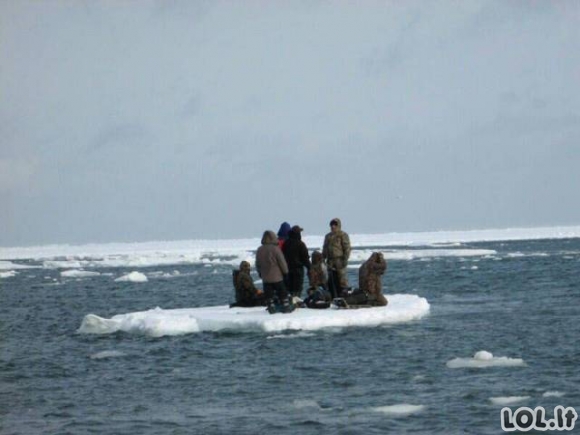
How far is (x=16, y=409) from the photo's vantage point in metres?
15.1

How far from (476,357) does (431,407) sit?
3.93 metres

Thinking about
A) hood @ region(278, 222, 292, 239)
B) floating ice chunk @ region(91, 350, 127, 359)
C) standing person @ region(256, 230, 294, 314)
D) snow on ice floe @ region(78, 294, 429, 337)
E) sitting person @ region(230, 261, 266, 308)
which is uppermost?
hood @ region(278, 222, 292, 239)

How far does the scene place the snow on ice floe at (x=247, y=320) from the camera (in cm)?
2122

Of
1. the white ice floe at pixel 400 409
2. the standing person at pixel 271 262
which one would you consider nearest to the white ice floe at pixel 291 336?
the standing person at pixel 271 262

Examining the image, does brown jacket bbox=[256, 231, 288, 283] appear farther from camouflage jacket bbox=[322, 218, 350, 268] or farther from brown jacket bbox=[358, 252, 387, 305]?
brown jacket bbox=[358, 252, 387, 305]

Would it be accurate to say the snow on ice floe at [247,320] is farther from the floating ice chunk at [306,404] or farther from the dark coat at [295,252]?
the floating ice chunk at [306,404]

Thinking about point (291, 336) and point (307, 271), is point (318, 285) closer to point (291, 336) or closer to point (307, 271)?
point (307, 271)

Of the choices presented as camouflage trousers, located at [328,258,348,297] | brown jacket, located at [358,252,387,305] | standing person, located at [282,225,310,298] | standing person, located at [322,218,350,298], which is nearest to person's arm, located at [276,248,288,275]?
standing person, located at [282,225,310,298]

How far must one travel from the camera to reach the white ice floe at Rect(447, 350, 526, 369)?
17.1 m

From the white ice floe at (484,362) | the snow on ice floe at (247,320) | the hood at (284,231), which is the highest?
the hood at (284,231)

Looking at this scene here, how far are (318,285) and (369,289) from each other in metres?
1.10

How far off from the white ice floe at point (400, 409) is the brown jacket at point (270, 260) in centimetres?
725

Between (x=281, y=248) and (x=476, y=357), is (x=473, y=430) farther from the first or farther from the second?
(x=281, y=248)

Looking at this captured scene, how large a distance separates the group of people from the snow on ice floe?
1.04 ft
